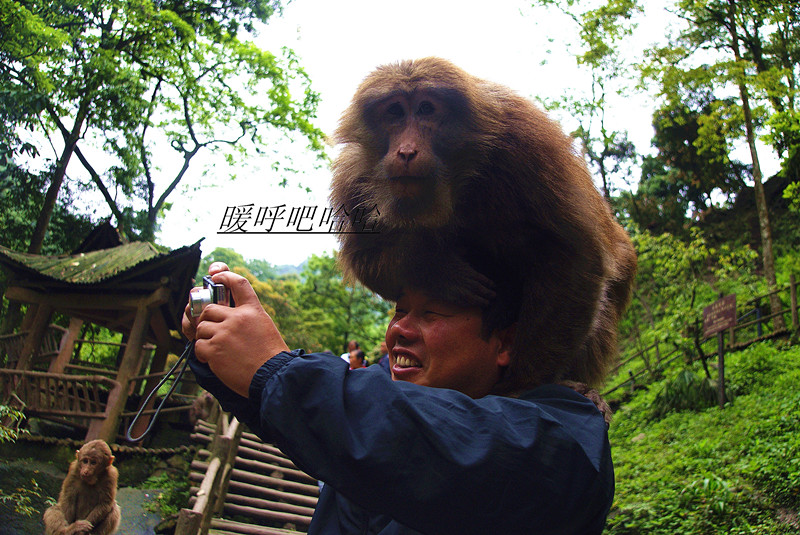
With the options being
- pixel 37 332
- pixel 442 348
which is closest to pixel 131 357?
pixel 37 332

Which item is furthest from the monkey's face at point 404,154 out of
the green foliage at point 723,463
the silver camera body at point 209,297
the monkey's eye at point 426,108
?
the green foliage at point 723,463

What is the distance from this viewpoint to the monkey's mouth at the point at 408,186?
1.89m

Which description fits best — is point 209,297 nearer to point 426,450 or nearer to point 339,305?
point 426,450

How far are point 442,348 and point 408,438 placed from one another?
0.60m

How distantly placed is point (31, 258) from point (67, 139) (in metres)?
3.34

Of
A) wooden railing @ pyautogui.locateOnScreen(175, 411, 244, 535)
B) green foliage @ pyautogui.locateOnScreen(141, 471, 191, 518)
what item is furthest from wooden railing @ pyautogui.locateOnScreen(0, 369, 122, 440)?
wooden railing @ pyautogui.locateOnScreen(175, 411, 244, 535)

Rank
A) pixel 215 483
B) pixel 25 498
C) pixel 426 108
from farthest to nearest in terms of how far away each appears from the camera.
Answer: pixel 215 483
pixel 25 498
pixel 426 108

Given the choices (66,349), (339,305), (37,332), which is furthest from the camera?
(339,305)

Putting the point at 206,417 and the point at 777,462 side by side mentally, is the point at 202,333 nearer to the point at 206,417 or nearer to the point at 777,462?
the point at 777,462

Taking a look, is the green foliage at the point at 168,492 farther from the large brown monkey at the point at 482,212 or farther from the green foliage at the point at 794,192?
the green foliage at the point at 794,192

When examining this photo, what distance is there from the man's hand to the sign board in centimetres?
823

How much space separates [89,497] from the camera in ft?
17.6

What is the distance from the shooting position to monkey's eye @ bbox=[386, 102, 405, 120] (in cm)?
218

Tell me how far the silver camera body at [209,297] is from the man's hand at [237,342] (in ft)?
0.10
